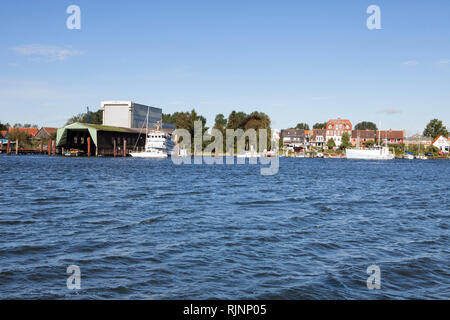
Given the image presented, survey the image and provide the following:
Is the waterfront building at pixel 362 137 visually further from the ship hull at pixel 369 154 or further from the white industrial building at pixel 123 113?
the white industrial building at pixel 123 113

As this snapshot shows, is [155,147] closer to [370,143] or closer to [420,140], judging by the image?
[370,143]

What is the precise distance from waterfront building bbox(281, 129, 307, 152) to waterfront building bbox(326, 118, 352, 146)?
10799mm

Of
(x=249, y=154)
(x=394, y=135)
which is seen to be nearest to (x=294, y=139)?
(x=394, y=135)

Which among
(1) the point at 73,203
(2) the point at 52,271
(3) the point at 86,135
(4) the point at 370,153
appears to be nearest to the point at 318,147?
(4) the point at 370,153

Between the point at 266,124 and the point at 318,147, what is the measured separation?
49210mm

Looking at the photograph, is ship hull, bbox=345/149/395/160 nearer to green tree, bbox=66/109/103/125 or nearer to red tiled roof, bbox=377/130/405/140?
red tiled roof, bbox=377/130/405/140

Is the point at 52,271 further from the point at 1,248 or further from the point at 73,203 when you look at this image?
the point at 73,203

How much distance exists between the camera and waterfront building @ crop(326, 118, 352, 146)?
17488 cm

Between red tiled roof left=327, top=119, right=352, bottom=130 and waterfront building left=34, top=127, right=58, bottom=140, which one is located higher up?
red tiled roof left=327, top=119, right=352, bottom=130

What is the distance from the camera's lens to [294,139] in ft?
593

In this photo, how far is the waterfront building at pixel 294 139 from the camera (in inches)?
7077

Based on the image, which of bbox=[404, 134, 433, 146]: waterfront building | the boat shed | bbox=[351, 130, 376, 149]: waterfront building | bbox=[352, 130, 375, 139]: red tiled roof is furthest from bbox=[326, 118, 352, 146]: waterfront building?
the boat shed

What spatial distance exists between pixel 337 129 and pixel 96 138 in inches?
4233

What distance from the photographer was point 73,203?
2208cm
